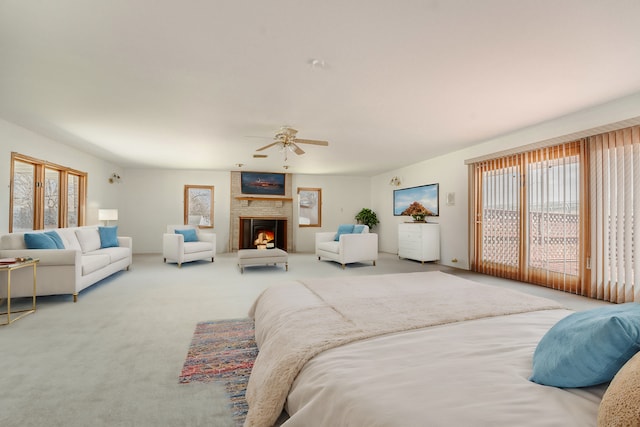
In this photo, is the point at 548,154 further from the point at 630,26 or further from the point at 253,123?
the point at 253,123

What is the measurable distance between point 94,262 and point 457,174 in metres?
6.31

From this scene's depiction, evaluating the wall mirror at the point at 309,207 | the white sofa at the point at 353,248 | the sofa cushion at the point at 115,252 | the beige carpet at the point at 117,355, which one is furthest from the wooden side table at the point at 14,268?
the wall mirror at the point at 309,207

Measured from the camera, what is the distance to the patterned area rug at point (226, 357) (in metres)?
1.82

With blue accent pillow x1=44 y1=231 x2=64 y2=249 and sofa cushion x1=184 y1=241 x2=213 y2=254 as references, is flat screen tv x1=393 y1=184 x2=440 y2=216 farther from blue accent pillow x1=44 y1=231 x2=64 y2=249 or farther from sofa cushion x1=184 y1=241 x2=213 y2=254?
blue accent pillow x1=44 y1=231 x2=64 y2=249

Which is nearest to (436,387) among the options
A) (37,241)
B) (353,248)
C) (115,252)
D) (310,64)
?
(310,64)

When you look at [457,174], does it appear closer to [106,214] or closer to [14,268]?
[14,268]

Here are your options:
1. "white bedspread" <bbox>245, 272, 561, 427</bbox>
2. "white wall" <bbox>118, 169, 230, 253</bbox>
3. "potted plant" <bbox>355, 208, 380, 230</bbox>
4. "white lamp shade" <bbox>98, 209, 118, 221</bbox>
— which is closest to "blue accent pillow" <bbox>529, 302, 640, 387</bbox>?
"white bedspread" <bbox>245, 272, 561, 427</bbox>

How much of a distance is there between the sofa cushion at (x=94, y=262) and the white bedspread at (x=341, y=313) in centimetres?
287

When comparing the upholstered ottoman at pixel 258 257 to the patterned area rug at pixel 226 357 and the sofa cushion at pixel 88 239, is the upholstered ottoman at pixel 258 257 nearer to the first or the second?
the sofa cushion at pixel 88 239

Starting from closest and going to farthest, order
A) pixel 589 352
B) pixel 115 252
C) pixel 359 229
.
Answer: pixel 589 352 < pixel 115 252 < pixel 359 229

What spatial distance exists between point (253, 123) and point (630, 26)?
3.78 meters

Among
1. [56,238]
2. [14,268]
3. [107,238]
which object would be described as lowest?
[14,268]

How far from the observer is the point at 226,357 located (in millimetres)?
2215

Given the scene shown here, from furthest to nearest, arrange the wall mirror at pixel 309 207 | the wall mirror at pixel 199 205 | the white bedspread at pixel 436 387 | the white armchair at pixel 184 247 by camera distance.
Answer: the wall mirror at pixel 309 207 → the wall mirror at pixel 199 205 → the white armchair at pixel 184 247 → the white bedspread at pixel 436 387
